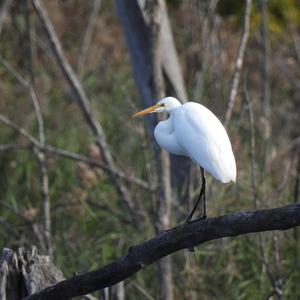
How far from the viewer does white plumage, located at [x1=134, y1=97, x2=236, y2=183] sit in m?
3.88

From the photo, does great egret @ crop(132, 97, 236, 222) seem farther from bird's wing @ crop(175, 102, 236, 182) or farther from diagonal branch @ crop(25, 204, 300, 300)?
diagonal branch @ crop(25, 204, 300, 300)

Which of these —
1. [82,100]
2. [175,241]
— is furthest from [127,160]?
[175,241]

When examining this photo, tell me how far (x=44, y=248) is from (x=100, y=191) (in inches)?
39.8

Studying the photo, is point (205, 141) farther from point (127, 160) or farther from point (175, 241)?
point (127, 160)

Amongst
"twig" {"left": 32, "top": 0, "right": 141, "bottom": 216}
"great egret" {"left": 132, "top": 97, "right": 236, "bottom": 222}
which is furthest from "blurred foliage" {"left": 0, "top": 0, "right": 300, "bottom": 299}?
"great egret" {"left": 132, "top": 97, "right": 236, "bottom": 222}

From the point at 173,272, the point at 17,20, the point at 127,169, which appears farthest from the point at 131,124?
the point at 17,20

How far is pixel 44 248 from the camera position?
589 centimetres

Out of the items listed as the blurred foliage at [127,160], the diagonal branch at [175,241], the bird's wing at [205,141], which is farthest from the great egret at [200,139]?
the blurred foliage at [127,160]

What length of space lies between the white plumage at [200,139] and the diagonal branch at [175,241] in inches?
17.5

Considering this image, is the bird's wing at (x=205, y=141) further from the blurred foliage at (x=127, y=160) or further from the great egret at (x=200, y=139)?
the blurred foliage at (x=127, y=160)

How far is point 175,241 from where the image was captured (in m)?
3.44

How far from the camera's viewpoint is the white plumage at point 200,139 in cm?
388

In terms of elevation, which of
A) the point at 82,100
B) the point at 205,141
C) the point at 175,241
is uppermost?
the point at 82,100

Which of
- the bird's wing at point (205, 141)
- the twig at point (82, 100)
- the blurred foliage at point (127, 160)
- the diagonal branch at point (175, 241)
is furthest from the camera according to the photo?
the twig at point (82, 100)
